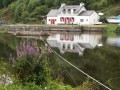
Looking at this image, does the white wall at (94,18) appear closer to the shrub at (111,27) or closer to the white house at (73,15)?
the white house at (73,15)

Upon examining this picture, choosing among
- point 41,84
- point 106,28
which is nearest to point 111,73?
point 41,84

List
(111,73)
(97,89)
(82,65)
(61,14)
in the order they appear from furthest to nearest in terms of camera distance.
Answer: (61,14)
(82,65)
(111,73)
(97,89)

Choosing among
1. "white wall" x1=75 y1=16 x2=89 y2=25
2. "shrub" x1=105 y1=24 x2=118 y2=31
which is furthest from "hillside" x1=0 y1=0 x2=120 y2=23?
"shrub" x1=105 y1=24 x2=118 y2=31

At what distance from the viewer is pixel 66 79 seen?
1878 cm

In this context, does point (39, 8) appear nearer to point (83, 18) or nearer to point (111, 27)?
point (83, 18)

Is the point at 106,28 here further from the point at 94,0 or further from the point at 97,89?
the point at 97,89

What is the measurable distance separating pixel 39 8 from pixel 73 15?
13656 mm

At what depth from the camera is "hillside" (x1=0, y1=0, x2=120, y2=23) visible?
267ft

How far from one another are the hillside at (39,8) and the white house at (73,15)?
184 inches

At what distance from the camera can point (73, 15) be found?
76.9m

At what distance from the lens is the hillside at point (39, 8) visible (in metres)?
81.5

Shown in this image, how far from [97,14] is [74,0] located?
481 inches

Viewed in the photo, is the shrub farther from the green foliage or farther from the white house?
the green foliage

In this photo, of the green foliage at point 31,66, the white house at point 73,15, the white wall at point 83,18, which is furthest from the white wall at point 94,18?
the green foliage at point 31,66
